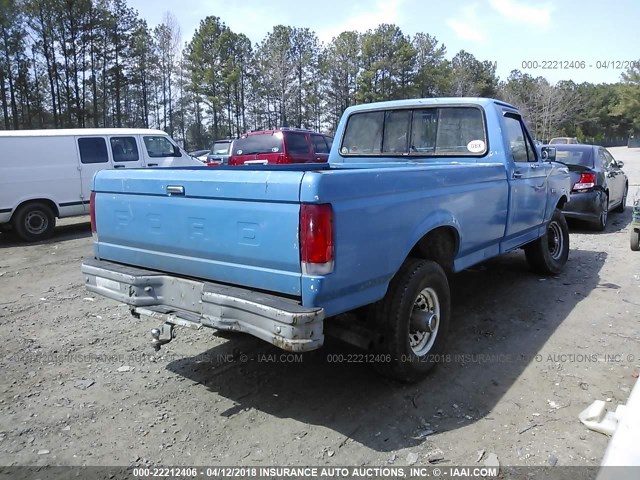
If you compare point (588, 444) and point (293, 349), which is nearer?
point (293, 349)

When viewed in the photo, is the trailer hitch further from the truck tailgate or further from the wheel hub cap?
the wheel hub cap

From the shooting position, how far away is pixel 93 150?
10.0m

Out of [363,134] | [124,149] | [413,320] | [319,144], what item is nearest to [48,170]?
[124,149]

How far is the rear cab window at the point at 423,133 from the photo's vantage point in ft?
15.2

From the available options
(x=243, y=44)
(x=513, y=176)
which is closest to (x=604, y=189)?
(x=513, y=176)

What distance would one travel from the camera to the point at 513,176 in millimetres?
4621

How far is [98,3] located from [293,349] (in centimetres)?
3706

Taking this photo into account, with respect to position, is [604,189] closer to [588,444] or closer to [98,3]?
[588,444]

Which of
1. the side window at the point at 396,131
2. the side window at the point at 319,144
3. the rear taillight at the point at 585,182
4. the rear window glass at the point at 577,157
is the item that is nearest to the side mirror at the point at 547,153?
the side window at the point at 396,131

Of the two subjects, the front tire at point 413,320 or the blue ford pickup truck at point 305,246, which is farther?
the front tire at point 413,320

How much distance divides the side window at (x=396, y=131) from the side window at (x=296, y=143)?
751 cm

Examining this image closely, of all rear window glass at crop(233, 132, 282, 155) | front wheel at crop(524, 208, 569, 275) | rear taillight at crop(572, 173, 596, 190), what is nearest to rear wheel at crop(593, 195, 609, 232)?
rear taillight at crop(572, 173, 596, 190)

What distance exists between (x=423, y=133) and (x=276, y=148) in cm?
795

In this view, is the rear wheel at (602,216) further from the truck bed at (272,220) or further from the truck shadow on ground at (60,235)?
the truck shadow on ground at (60,235)
